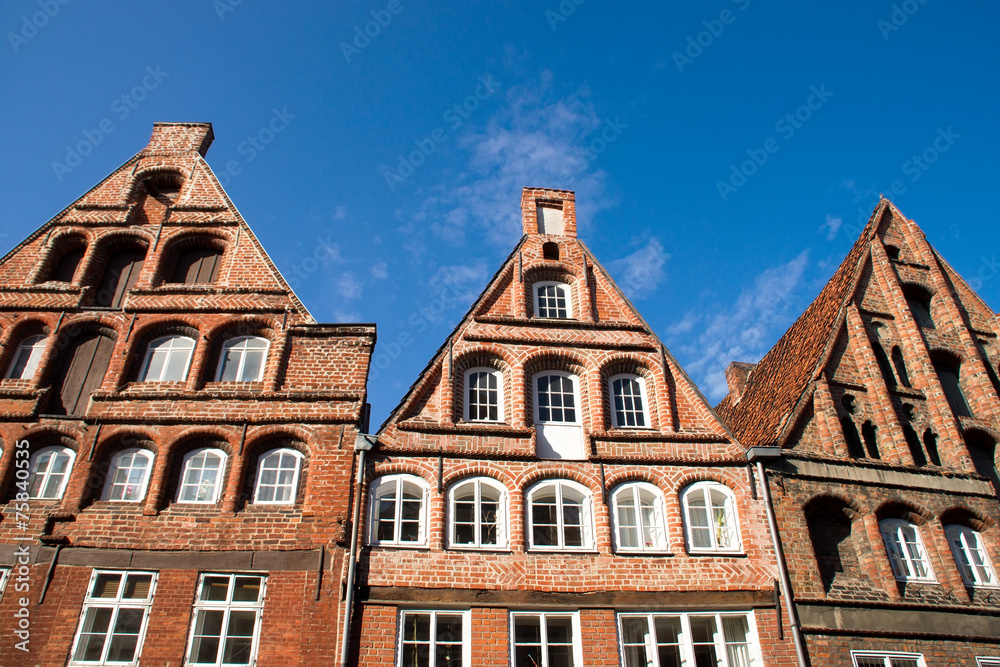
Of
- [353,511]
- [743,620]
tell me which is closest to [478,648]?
[353,511]

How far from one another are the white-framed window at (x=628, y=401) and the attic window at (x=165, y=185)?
11930mm

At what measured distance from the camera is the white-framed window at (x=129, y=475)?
1263 centimetres

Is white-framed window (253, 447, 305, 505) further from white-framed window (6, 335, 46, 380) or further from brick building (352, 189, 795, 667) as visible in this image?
white-framed window (6, 335, 46, 380)

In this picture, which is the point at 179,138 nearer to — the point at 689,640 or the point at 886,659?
the point at 689,640

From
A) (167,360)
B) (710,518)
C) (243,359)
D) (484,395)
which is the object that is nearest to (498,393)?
(484,395)

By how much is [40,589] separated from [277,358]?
540 cm

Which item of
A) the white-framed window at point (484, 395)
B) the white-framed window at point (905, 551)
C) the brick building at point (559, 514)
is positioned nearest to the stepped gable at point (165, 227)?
the white-framed window at point (484, 395)

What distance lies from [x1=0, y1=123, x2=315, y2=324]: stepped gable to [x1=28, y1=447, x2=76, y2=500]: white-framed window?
3312mm

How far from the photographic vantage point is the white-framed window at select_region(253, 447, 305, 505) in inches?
499

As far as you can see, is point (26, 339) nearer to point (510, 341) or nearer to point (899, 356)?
point (510, 341)

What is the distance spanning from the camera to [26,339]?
48.7 feet

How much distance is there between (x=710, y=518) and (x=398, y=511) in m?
5.82

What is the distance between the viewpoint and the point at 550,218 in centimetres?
1836

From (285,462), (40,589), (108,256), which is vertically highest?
(108,256)
